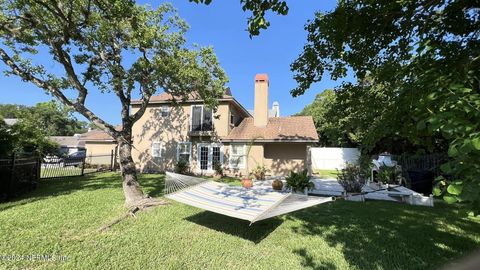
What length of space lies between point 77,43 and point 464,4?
1108 centimetres

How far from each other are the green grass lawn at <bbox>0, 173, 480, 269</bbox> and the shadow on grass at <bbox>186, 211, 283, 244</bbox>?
0.02 meters

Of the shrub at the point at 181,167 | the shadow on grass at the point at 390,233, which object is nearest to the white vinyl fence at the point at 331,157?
the shrub at the point at 181,167

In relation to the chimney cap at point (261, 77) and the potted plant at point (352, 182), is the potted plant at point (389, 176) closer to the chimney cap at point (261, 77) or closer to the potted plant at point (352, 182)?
the potted plant at point (352, 182)

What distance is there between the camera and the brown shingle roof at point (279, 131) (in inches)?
651

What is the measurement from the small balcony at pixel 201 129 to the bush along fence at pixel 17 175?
9.25 m

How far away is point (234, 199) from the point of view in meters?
6.51

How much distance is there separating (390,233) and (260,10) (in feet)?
18.2

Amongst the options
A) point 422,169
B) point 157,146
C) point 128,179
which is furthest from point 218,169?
point 422,169

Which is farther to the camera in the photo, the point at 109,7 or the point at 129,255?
the point at 109,7

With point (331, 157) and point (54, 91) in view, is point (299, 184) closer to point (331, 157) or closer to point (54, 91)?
point (54, 91)

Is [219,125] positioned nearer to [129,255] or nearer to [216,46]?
[216,46]

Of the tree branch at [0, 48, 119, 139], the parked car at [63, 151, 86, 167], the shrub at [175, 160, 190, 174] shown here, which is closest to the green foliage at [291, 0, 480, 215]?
the tree branch at [0, 48, 119, 139]

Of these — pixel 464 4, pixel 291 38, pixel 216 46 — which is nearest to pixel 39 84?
pixel 216 46

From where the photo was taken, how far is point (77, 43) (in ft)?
31.6
